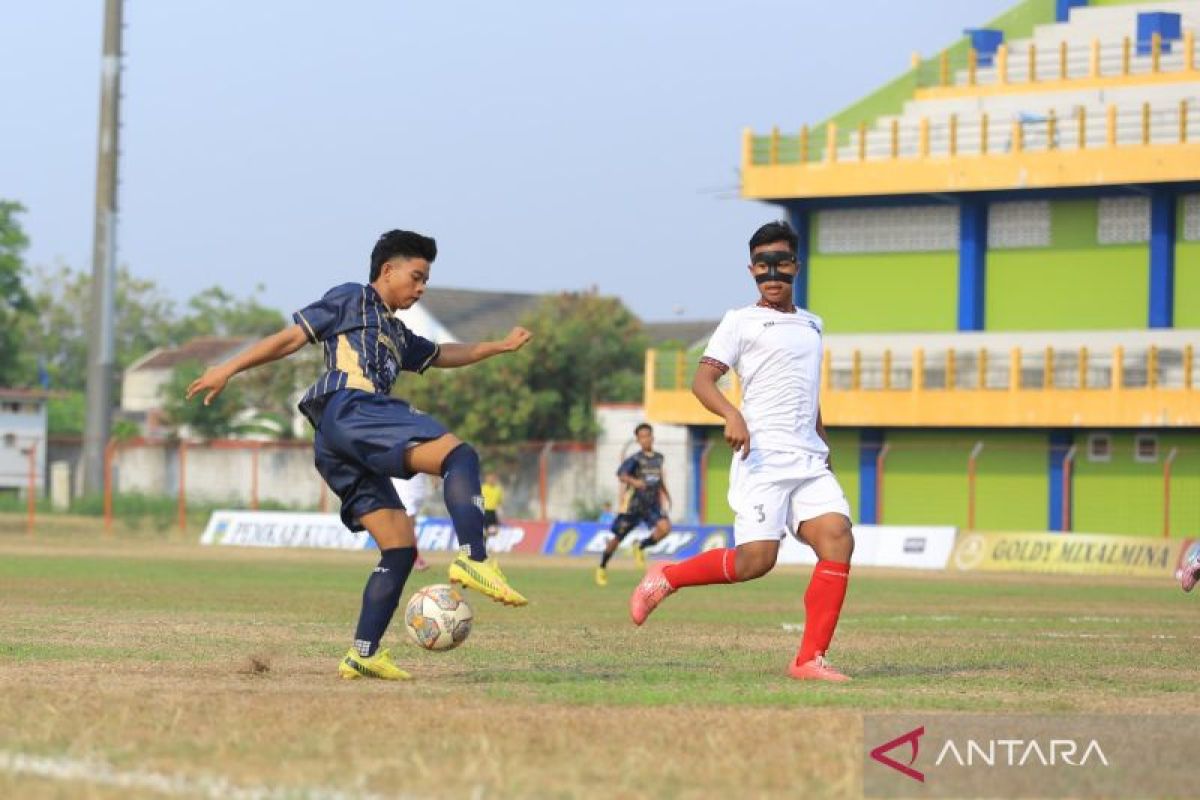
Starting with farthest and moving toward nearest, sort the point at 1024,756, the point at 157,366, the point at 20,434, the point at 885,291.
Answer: the point at 157,366 → the point at 20,434 → the point at 885,291 → the point at 1024,756

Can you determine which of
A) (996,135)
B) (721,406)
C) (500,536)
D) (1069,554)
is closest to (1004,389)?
(996,135)

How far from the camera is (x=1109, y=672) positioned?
11203 mm

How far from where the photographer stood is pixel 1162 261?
155 feet

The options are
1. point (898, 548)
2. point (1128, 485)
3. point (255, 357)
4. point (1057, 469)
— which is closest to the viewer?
point (255, 357)

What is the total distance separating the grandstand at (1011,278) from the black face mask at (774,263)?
33.7m

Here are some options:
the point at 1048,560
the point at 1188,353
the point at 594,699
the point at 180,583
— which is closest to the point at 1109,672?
the point at 594,699

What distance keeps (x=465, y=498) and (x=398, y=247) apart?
134 cm

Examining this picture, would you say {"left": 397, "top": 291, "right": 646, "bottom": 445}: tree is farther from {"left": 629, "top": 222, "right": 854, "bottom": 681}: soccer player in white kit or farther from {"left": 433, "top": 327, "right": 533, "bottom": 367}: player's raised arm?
{"left": 629, "top": 222, "right": 854, "bottom": 681}: soccer player in white kit

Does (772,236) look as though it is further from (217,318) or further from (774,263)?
(217,318)

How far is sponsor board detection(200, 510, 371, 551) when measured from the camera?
42.1 meters

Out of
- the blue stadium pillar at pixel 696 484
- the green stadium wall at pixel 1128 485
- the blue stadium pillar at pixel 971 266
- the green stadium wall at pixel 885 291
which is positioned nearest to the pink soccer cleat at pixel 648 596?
the blue stadium pillar at pixel 696 484

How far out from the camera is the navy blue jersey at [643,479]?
2922 cm

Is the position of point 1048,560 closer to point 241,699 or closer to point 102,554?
point 102,554

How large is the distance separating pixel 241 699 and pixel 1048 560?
96.1 ft
